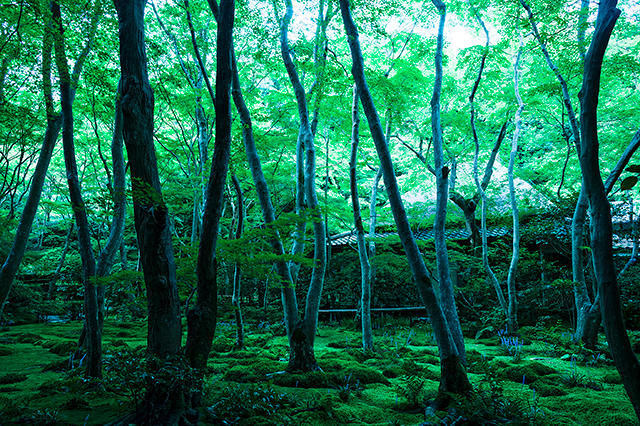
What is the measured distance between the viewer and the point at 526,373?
6215mm

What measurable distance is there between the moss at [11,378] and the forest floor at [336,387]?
0.04 ft

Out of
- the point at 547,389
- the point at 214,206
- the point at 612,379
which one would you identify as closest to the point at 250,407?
the point at 214,206

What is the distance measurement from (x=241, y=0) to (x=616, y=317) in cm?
766

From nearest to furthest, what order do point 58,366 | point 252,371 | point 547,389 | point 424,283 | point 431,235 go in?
point 424,283, point 547,389, point 252,371, point 58,366, point 431,235

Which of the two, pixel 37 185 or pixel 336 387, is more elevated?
pixel 37 185

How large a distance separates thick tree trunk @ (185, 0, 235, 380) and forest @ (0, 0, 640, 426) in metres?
0.02

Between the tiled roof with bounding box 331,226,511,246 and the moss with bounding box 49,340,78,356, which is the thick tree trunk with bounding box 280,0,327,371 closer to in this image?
the moss with bounding box 49,340,78,356

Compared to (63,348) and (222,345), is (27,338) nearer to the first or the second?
(63,348)

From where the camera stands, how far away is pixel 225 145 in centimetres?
421

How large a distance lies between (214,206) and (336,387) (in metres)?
3.28

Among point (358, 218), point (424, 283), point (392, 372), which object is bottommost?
point (392, 372)

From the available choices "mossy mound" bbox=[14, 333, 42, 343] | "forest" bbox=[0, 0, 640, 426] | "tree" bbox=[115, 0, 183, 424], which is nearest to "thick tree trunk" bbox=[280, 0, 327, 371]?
"forest" bbox=[0, 0, 640, 426]

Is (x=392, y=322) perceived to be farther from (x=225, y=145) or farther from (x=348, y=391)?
(x=225, y=145)

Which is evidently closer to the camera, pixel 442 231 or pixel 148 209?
pixel 148 209
